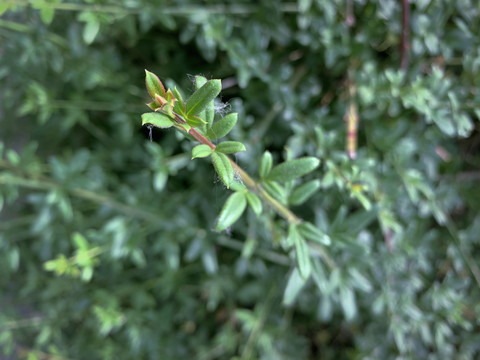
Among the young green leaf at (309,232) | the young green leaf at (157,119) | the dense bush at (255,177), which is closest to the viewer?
the young green leaf at (157,119)

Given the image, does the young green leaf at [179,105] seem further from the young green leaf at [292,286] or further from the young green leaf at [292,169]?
the young green leaf at [292,286]

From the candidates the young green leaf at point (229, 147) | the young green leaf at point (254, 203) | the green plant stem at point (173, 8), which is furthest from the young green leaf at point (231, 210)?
the green plant stem at point (173, 8)

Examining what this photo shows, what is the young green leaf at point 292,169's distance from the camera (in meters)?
0.83

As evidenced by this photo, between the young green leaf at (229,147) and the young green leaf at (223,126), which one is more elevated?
the young green leaf at (223,126)

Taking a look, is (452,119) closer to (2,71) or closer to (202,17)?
(202,17)

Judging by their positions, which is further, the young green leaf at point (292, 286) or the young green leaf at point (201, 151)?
the young green leaf at point (292, 286)

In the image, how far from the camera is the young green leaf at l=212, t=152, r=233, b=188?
2.10ft

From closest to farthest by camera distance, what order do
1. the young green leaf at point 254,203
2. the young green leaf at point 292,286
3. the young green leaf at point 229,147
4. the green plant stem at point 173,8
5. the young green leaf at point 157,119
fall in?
the young green leaf at point 157,119 < the young green leaf at point 229,147 < the young green leaf at point 254,203 < the young green leaf at point 292,286 < the green plant stem at point 173,8

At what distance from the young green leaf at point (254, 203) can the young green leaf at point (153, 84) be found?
27 centimetres

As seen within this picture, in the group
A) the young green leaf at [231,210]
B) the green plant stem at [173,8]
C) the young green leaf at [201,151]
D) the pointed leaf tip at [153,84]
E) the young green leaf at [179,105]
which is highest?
the pointed leaf tip at [153,84]

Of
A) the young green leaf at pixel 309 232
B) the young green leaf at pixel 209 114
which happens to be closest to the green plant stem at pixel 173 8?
the young green leaf at pixel 209 114

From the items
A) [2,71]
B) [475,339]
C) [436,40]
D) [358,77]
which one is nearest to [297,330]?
[475,339]

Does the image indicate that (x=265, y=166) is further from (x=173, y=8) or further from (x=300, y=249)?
(x=173, y=8)

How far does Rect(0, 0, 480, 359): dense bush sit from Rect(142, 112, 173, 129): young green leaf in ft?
1.58
